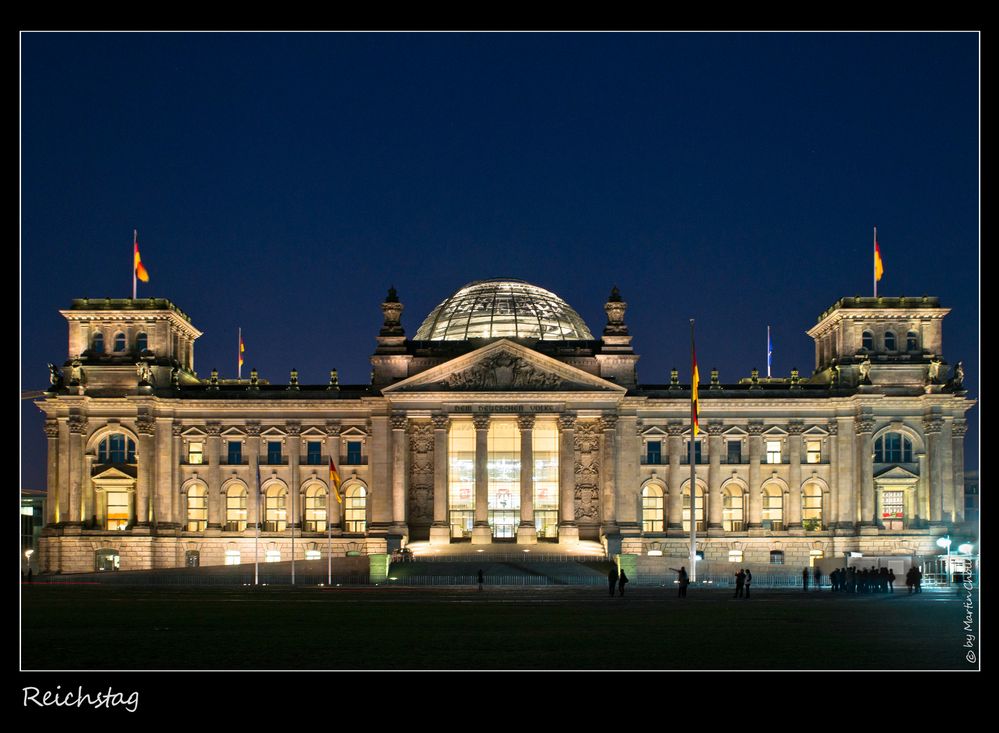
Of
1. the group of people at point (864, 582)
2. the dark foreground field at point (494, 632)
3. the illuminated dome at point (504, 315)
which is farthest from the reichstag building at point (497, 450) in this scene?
the dark foreground field at point (494, 632)

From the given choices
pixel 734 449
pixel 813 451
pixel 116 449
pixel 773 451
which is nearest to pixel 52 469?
pixel 116 449

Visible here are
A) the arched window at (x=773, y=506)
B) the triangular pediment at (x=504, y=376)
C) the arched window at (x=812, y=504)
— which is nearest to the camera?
the triangular pediment at (x=504, y=376)

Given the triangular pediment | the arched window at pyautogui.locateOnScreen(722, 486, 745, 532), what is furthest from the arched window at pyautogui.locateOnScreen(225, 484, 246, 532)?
the arched window at pyautogui.locateOnScreen(722, 486, 745, 532)

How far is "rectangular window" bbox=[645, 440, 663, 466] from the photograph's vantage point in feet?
353

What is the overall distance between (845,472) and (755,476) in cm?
735

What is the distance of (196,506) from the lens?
108438mm

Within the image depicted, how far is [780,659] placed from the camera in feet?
109

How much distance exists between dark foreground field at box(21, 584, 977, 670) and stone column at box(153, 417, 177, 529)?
44.4 m

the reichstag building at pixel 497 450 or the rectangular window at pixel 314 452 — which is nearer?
the reichstag building at pixel 497 450

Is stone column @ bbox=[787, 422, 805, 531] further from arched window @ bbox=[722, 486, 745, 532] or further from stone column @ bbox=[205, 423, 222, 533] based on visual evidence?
stone column @ bbox=[205, 423, 222, 533]

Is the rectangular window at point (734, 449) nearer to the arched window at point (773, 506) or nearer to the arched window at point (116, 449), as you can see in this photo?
the arched window at point (773, 506)

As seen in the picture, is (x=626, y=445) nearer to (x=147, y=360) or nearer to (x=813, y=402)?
(x=813, y=402)

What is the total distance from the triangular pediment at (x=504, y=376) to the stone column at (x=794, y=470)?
51.6 ft

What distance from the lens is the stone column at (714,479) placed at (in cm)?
10694
